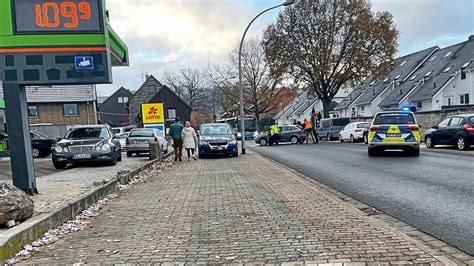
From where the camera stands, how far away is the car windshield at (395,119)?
15.5 meters

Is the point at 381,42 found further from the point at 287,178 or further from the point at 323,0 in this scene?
the point at 287,178

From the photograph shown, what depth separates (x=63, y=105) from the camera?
43469mm

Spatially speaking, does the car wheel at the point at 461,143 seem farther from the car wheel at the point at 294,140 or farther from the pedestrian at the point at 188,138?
the car wheel at the point at 294,140

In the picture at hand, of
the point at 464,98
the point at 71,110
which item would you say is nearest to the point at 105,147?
the point at 71,110

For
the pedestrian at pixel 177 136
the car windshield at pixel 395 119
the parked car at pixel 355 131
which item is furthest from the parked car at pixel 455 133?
the pedestrian at pixel 177 136

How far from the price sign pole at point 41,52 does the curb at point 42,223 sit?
51.1 inches

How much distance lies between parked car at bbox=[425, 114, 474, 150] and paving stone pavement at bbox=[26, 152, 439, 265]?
36.7 ft

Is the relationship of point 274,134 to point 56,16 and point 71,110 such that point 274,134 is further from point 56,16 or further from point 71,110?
point 56,16

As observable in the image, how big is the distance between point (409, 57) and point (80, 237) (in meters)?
57.5

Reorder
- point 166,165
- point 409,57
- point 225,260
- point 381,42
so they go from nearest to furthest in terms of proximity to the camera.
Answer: point 225,260 < point 166,165 < point 381,42 < point 409,57

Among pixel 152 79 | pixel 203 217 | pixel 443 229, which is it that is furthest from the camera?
pixel 152 79

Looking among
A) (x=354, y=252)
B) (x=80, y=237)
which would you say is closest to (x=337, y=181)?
(x=354, y=252)

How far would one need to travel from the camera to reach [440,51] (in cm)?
4897

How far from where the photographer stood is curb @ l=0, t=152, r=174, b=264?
464 cm
